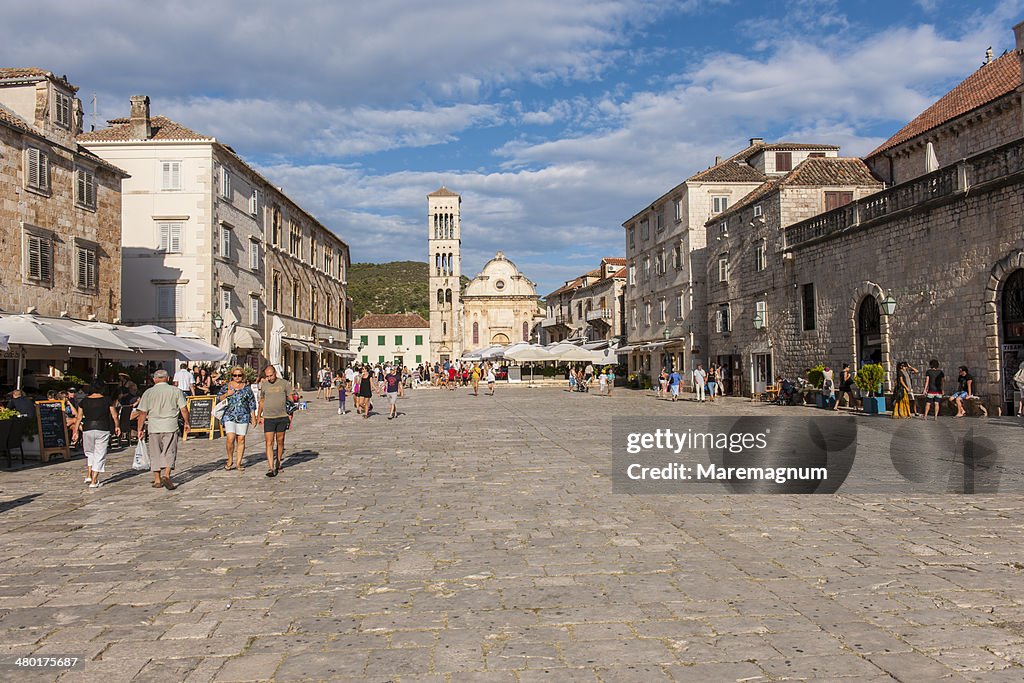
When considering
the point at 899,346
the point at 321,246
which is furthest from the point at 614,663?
the point at 321,246

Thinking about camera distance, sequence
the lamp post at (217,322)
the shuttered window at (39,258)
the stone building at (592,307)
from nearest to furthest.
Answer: the shuttered window at (39,258) → the lamp post at (217,322) → the stone building at (592,307)

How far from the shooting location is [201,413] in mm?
17000

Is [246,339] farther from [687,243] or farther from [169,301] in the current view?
[687,243]

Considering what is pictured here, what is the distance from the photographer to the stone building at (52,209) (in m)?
19.8

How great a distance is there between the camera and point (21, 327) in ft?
43.5

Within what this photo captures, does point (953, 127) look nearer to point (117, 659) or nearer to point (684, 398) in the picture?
point (684, 398)

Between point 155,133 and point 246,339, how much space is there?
968cm

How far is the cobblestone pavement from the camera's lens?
396 centimetres

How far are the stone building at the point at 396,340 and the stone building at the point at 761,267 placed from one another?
64680 mm

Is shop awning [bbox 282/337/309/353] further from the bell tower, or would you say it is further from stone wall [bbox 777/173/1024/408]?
the bell tower

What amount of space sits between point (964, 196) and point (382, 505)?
57.3 feet

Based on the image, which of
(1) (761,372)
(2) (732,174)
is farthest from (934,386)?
(2) (732,174)

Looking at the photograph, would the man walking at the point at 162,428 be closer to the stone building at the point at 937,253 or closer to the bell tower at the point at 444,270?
the stone building at the point at 937,253

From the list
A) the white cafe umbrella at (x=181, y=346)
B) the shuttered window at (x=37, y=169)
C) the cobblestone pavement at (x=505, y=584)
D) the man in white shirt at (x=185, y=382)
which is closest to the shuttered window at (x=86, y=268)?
the shuttered window at (x=37, y=169)
